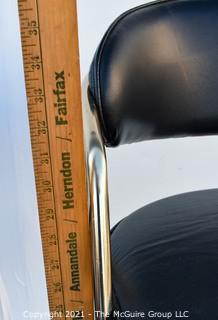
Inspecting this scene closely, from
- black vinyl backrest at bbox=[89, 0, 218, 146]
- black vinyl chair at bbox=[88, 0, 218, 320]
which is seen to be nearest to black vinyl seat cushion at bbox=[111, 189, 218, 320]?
black vinyl chair at bbox=[88, 0, 218, 320]

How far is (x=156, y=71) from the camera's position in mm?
620

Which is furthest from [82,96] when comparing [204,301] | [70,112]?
[204,301]

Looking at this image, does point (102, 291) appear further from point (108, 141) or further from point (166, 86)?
point (166, 86)

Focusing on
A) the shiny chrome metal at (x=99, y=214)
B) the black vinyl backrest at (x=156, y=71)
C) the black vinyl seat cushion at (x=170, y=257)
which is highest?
the black vinyl backrest at (x=156, y=71)

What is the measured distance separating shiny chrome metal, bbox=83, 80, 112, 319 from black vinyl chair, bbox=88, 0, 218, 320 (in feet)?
0.11

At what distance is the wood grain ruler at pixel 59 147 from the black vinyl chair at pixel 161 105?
5 centimetres

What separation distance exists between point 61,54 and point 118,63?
0.09m

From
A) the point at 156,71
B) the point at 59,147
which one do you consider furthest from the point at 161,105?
the point at 59,147

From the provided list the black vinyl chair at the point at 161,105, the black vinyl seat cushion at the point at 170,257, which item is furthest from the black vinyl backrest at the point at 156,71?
the black vinyl seat cushion at the point at 170,257

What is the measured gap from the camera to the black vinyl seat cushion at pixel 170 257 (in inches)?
21.5

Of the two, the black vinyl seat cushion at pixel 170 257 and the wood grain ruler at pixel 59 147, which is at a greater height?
the wood grain ruler at pixel 59 147

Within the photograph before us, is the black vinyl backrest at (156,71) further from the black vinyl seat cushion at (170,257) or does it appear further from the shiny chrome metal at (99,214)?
the black vinyl seat cushion at (170,257)

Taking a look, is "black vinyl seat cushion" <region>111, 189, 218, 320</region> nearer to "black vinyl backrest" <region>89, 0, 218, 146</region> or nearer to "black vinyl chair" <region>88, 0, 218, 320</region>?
"black vinyl chair" <region>88, 0, 218, 320</region>

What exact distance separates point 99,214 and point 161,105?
0.68 ft
